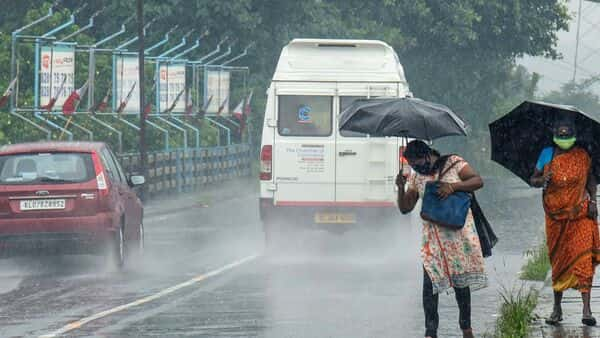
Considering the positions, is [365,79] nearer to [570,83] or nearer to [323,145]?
[323,145]

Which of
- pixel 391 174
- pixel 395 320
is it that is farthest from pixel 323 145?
pixel 395 320

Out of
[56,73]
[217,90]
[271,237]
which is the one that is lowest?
[271,237]

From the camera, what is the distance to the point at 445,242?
1138 centimetres

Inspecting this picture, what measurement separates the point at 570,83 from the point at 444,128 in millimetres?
85060

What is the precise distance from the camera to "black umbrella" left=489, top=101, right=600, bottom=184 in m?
12.6

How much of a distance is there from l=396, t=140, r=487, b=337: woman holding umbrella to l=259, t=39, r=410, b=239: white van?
9.66 meters

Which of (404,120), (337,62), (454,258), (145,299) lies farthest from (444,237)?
(337,62)

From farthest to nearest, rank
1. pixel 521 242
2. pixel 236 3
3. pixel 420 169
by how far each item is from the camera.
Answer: pixel 236 3 → pixel 521 242 → pixel 420 169

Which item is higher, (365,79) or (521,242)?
(365,79)

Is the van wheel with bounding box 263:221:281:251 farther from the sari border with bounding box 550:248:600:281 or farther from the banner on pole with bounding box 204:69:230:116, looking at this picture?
the banner on pole with bounding box 204:69:230:116

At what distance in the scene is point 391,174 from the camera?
69.5 feet

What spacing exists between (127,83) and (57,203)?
20.0 m

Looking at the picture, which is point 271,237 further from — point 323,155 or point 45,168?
point 45,168

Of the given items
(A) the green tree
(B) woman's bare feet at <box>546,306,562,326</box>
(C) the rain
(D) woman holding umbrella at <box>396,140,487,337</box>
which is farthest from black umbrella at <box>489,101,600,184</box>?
(A) the green tree
